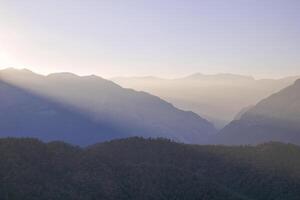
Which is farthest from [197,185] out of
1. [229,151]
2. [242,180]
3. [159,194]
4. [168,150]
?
[229,151]

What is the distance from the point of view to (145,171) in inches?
1549

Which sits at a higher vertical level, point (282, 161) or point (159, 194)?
point (282, 161)

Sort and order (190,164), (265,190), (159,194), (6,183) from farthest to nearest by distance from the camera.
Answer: (190,164), (265,190), (159,194), (6,183)

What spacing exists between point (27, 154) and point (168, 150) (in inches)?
621

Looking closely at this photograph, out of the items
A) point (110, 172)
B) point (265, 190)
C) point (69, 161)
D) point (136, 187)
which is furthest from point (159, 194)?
point (265, 190)

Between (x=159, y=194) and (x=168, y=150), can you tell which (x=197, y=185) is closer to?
(x=159, y=194)

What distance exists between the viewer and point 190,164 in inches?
1778

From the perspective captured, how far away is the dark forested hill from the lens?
1346 inches

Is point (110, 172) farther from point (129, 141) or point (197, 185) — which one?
point (129, 141)

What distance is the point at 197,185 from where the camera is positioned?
38.1m

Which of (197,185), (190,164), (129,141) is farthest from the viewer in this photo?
(129,141)

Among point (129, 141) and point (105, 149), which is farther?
point (129, 141)

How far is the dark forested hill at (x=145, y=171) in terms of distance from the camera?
34188mm

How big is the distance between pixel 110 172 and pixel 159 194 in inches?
203
